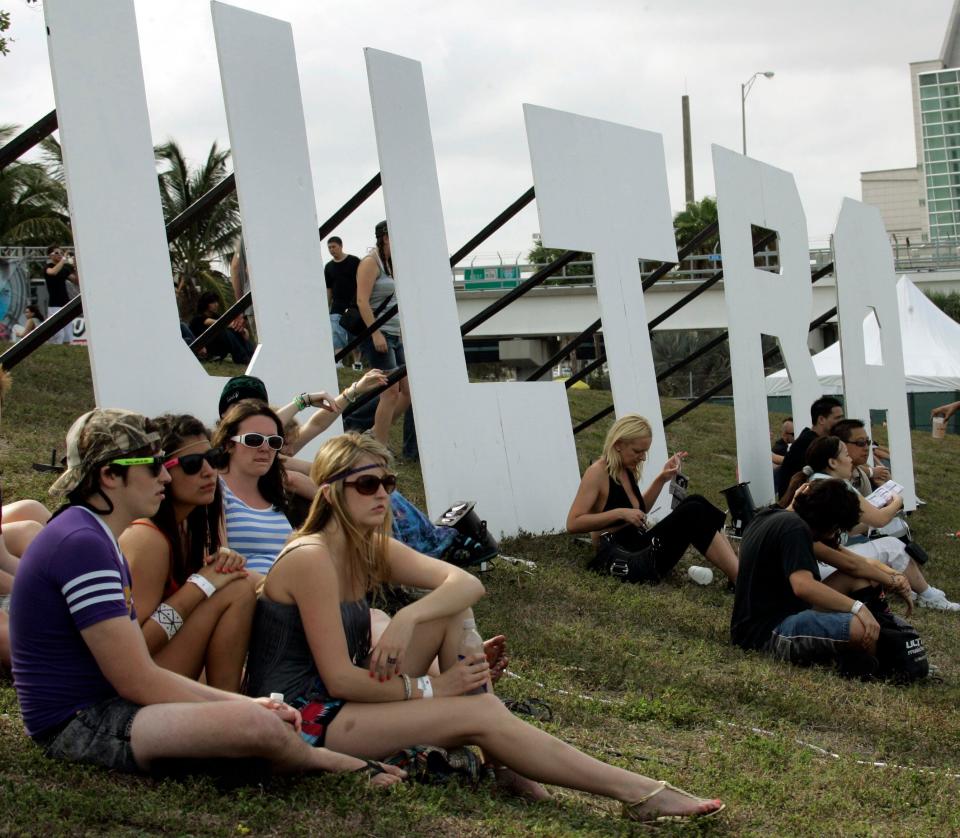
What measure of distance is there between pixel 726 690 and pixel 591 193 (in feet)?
15.8

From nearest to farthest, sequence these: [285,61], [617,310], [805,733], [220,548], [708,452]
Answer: [220,548]
[805,733]
[285,61]
[617,310]
[708,452]

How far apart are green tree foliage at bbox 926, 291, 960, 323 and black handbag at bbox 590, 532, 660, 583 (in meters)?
37.0

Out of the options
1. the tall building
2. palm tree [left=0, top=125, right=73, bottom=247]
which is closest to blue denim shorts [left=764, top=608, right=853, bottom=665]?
palm tree [left=0, top=125, right=73, bottom=247]

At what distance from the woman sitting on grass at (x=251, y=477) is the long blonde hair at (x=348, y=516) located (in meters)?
0.85

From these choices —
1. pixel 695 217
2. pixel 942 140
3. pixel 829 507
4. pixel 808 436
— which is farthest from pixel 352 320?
pixel 942 140

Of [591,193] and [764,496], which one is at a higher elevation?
[591,193]

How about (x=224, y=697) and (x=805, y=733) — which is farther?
(x=805, y=733)

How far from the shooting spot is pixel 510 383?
9438 mm

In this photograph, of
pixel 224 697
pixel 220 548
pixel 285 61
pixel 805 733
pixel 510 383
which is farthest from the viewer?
pixel 510 383

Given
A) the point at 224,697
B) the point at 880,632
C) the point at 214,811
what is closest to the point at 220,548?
the point at 224,697

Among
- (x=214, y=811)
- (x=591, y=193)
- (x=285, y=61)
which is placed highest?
(x=285, y=61)

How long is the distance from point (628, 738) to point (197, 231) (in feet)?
103

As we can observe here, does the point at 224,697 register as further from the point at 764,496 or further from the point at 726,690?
the point at 764,496

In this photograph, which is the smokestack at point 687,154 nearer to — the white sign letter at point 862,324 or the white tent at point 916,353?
the white tent at point 916,353
